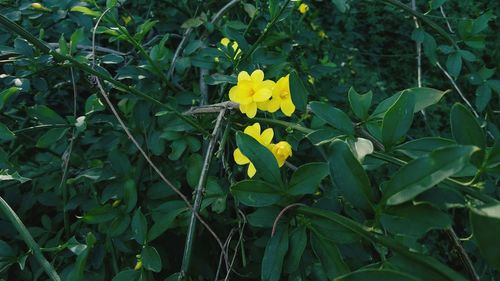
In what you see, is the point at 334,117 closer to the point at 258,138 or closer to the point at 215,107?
the point at 258,138

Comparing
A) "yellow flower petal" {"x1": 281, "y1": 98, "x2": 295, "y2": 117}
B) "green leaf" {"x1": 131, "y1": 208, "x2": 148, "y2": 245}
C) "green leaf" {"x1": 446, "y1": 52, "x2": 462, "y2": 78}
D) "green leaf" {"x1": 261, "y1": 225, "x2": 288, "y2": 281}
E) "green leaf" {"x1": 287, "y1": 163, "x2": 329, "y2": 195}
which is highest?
"green leaf" {"x1": 287, "y1": 163, "x2": 329, "y2": 195}

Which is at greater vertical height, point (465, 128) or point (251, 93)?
point (465, 128)

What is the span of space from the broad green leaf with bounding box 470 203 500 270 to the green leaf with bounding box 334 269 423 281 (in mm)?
77

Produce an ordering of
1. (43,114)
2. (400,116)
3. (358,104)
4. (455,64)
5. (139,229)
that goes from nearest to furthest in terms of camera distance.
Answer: (400,116) → (358,104) → (139,229) → (43,114) → (455,64)

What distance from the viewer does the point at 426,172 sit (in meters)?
0.55

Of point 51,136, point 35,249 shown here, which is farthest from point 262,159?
point 51,136

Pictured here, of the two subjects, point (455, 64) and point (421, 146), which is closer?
point (421, 146)

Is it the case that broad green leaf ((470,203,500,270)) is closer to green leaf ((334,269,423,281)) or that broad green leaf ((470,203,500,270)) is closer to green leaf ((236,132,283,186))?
→ green leaf ((334,269,423,281))

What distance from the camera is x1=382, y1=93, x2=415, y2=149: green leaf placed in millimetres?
671

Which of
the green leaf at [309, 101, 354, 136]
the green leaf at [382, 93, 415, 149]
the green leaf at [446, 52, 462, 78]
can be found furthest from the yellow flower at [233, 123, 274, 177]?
the green leaf at [446, 52, 462, 78]

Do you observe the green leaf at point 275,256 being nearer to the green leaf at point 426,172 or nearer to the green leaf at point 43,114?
the green leaf at point 426,172

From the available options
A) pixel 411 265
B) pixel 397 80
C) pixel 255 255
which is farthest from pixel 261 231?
pixel 397 80

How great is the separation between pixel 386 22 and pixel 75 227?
1711mm

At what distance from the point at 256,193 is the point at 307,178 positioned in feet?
0.24
